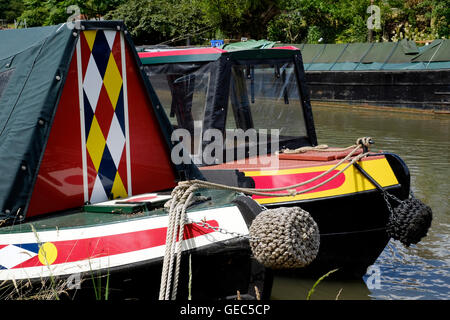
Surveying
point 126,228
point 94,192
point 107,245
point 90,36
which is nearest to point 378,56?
point 90,36

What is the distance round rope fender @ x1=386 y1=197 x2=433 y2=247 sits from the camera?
557cm

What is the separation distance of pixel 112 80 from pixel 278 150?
3322 millimetres

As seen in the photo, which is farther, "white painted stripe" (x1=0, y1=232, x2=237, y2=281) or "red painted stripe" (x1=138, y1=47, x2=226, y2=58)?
"red painted stripe" (x1=138, y1=47, x2=226, y2=58)

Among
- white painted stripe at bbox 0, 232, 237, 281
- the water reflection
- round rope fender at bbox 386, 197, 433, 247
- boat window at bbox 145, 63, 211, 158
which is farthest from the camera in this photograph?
boat window at bbox 145, 63, 211, 158

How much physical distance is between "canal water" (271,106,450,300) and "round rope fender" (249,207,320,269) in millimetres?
2367

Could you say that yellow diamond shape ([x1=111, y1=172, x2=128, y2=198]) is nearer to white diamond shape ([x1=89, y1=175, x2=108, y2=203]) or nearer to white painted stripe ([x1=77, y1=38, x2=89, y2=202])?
white diamond shape ([x1=89, y1=175, x2=108, y2=203])

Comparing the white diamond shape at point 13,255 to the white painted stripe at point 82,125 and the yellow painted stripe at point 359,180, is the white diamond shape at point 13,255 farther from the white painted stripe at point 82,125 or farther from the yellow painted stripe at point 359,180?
the yellow painted stripe at point 359,180

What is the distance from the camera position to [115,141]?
179 inches

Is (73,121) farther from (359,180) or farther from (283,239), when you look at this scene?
(359,180)

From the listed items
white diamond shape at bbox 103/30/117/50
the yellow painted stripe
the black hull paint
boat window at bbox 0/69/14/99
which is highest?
white diamond shape at bbox 103/30/117/50

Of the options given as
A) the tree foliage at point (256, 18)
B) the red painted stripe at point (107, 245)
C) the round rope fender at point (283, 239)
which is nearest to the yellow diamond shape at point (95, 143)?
the red painted stripe at point (107, 245)

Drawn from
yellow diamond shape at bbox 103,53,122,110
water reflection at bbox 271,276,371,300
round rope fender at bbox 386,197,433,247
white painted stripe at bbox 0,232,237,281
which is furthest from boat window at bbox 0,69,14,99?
round rope fender at bbox 386,197,433,247

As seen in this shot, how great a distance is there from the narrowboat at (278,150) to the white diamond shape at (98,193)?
4.65ft
